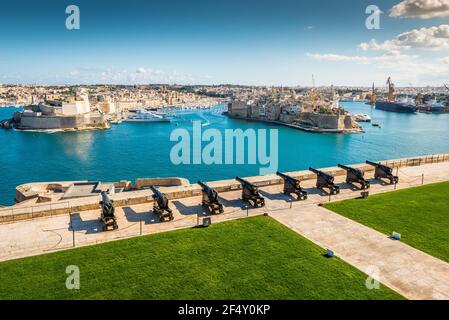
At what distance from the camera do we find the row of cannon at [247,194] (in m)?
12.9

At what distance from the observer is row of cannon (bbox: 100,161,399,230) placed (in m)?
12.9

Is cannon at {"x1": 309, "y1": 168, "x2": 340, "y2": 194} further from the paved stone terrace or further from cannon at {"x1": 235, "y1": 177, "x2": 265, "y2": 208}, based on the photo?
cannon at {"x1": 235, "y1": 177, "x2": 265, "y2": 208}

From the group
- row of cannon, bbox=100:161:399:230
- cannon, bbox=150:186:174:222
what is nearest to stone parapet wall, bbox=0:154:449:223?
row of cannon, bbox=100:161:399:230

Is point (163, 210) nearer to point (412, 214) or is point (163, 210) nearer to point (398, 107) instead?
point (412, 214)

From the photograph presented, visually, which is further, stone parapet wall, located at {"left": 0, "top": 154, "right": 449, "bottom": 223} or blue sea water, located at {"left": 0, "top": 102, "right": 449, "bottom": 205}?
blue sea water, located at {"left": 0, "top": 102, "right": 449, "bottom": 205}

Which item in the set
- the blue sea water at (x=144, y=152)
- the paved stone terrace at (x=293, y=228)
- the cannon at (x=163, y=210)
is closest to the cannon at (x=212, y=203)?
the paved stone terrace at (x=293, y=228)

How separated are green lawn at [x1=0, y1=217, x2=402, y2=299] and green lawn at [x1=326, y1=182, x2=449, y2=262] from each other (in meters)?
3.57

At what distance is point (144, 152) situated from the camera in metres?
56.5

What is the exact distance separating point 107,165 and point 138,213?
34731 mm

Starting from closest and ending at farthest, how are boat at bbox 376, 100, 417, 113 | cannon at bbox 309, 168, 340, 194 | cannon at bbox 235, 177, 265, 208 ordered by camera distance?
1. cannon at bbox 235, 177, 265, 208
2. cannon at bbox 309, 168, 340, 194
3. boat at bbox 376, 100, 417, 113

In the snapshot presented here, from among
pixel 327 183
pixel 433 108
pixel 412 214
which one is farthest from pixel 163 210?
pixel 433 108

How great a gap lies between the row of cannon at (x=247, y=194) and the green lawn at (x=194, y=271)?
1.46 m

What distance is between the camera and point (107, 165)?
1842 inches

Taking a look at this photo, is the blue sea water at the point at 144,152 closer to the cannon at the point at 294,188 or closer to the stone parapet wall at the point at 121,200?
the stone parapet wall at the point at 121,200
